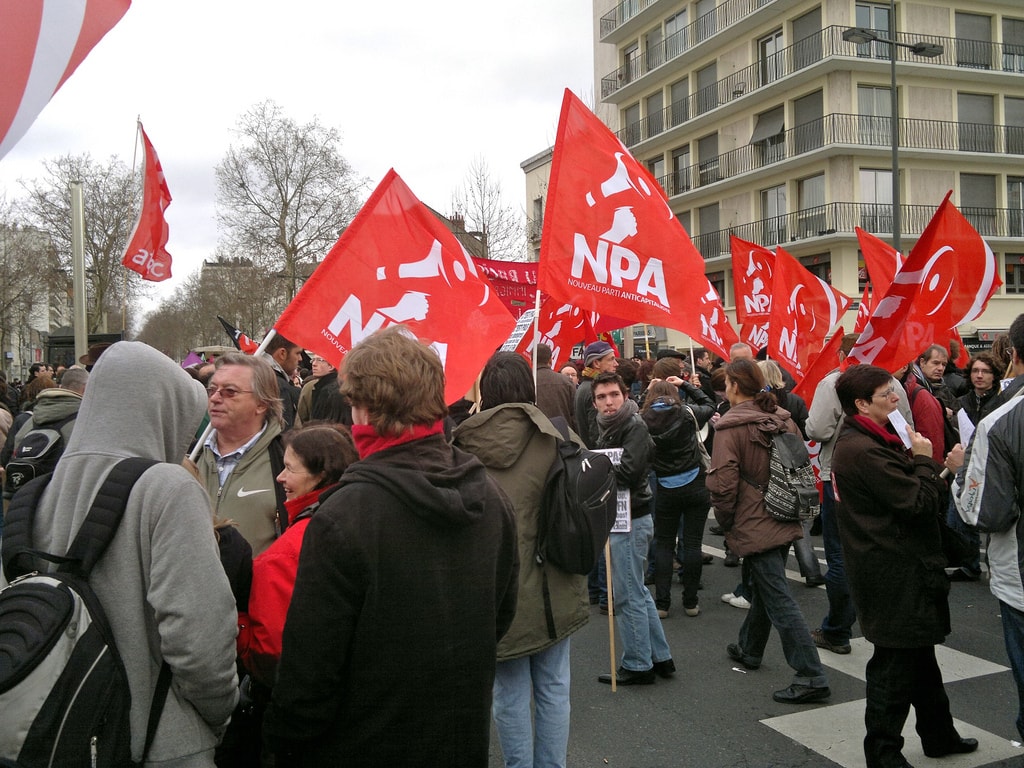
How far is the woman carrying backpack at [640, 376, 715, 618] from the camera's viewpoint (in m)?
6.00

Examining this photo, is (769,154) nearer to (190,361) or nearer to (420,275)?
(190,361)

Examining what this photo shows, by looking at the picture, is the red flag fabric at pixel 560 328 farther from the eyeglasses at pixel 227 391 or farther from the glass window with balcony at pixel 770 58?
the glass window with balcony at pixel 770 58

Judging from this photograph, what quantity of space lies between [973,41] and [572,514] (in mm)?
38167

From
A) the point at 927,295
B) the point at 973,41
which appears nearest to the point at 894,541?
the point at 927,295

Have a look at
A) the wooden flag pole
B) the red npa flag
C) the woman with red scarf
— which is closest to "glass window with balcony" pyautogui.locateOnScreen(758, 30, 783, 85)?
the red npa flag

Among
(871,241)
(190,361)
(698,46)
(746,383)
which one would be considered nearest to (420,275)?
(746,383)

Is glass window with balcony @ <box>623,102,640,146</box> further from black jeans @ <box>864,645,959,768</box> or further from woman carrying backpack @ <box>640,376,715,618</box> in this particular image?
black jeans @ <box>864,645,959,768</box>

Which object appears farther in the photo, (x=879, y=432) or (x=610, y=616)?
(x=610, y=616)

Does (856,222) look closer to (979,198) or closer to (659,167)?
(979,198)

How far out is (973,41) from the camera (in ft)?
109

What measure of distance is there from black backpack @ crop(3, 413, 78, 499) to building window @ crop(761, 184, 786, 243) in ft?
107

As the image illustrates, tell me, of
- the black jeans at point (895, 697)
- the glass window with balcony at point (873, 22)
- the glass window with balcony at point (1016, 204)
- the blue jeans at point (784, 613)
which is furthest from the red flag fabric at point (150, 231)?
the glass window with balcony at point (1016, 204)

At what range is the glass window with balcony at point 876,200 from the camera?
31.7m

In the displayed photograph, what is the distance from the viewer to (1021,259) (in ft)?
110
